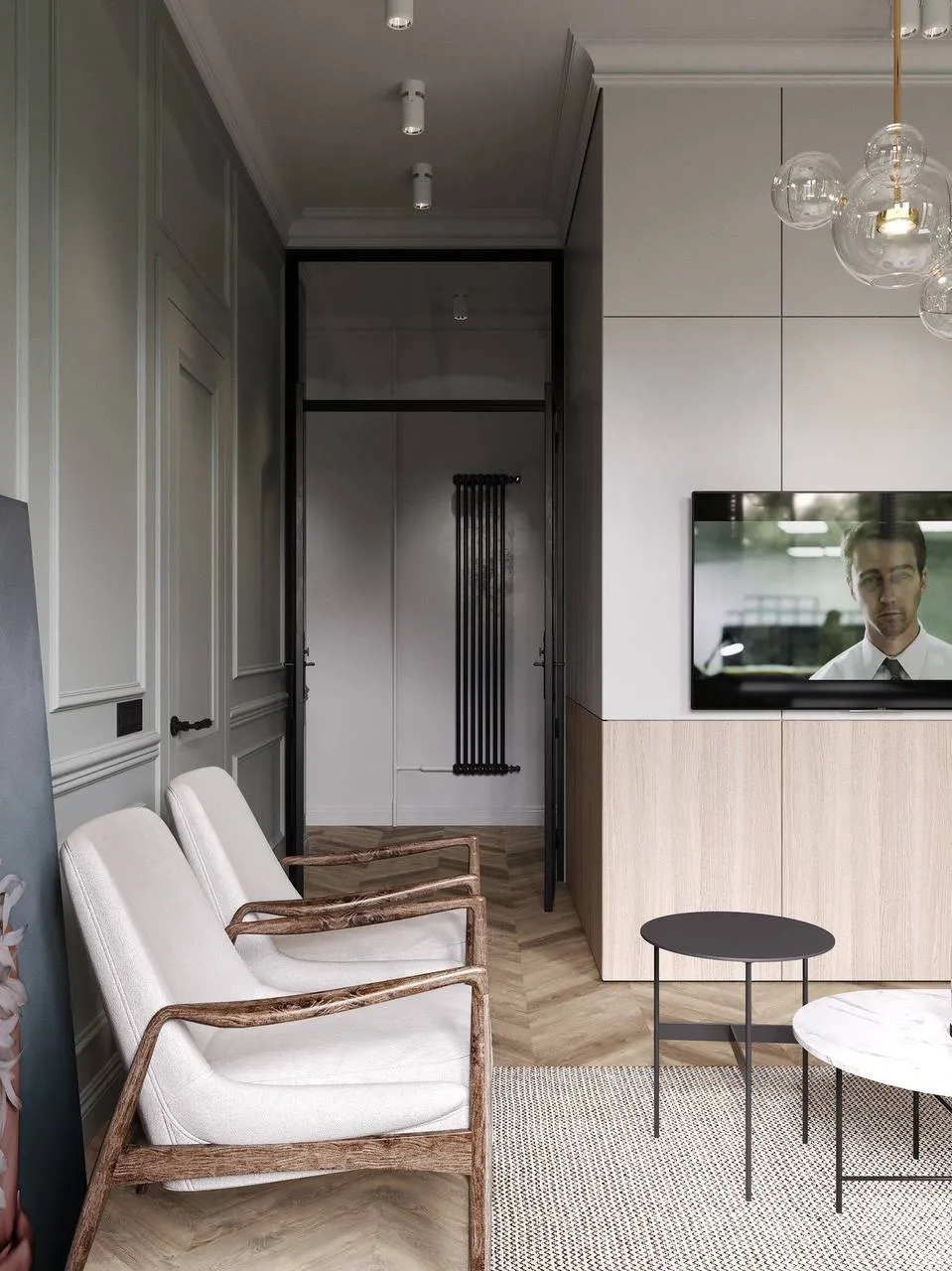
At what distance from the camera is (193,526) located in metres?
3.49

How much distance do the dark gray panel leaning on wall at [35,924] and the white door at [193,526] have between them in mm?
1042

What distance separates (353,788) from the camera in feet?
21.9

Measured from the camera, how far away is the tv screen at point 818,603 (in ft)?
11.8

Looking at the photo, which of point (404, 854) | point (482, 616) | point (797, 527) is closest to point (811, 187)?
point (797, 527)

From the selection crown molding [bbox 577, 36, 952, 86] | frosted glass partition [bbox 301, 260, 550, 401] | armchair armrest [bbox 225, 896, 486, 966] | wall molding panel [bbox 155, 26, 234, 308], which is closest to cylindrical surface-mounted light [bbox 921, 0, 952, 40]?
crown molding [bbox 577, 36, 952, 86]

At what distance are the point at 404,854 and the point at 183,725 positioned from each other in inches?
32.8

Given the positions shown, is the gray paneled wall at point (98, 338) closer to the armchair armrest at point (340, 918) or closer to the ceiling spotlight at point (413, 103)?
the armchair armrest at point (340, 918)

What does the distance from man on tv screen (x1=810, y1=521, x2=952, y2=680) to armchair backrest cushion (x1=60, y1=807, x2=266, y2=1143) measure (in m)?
2.23

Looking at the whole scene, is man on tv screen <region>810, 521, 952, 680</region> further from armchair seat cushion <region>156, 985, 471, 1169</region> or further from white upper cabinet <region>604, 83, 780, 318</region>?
armchair seat cushion <region>156, 985, 471, 1169</region>

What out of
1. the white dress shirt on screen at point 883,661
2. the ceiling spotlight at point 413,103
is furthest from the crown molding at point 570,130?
the white dress shirt on screen at point 883,661

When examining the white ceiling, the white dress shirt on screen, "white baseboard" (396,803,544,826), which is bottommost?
"white baseboard" (396,803,544,826)

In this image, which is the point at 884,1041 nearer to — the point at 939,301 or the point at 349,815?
the point at 939,301

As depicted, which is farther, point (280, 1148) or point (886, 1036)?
point (886, 1036)

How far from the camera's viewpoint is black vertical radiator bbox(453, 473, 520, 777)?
6.57 m
